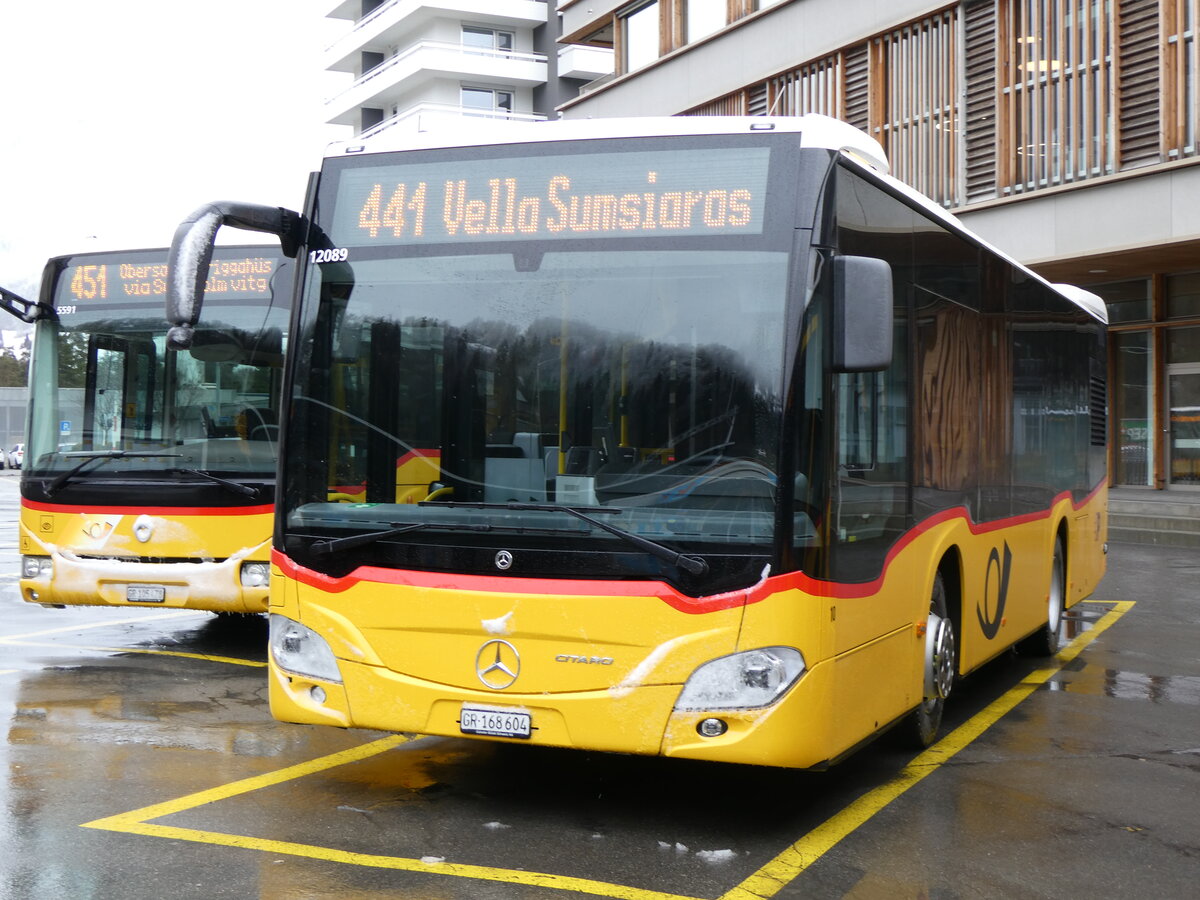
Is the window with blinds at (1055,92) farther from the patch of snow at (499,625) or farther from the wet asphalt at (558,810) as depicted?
the patch of snow at (499,625)

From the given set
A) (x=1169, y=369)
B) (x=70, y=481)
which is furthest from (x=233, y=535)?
(x=1169, y=369)

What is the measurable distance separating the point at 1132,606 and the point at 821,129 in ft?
33.7

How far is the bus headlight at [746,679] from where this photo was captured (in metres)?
5.48

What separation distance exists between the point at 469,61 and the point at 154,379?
164ft

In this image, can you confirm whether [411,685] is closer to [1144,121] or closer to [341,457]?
[341,457]

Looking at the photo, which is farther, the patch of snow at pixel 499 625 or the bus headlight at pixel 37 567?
the bus headlight at pixel 37 567

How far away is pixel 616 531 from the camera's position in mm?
5586

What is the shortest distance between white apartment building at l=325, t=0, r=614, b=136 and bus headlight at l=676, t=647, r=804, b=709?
53530 mm

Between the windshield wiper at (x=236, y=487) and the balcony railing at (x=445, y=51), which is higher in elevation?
the balcony railing at (x=445, y=51)

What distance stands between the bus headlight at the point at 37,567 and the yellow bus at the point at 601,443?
15.6 ft

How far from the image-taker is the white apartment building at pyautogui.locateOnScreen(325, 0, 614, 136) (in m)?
57.9

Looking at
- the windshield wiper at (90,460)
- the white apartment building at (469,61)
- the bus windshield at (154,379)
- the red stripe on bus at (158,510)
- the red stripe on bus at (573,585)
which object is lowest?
the red stripe on bus at (573,585)

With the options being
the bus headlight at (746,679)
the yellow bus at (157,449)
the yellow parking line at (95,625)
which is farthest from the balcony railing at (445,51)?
the bus headlight at (746,679)

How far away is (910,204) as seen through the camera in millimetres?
6895
